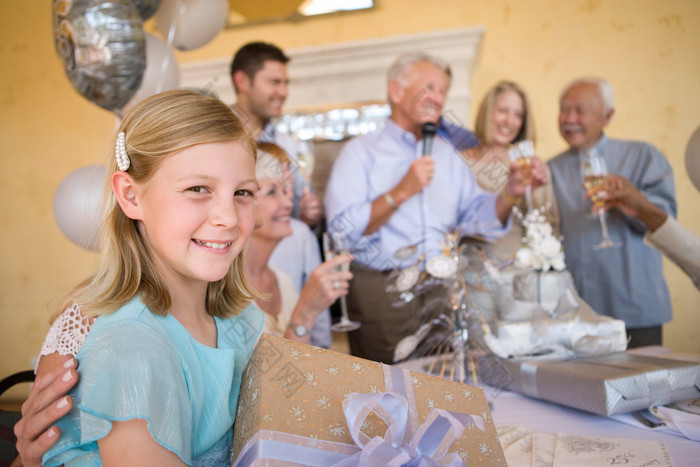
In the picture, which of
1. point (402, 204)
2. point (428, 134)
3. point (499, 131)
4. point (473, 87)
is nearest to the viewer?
point (428, 134)

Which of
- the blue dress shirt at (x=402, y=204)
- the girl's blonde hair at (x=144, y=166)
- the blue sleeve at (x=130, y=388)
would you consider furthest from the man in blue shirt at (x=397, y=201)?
the blue sleeve at (x=130, y=388)

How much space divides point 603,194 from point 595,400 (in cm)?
139

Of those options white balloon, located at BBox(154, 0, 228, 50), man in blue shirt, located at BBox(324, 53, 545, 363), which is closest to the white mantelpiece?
man in blue shirt, located at BBox(324, 53, 545, 363)

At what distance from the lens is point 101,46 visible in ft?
6.07

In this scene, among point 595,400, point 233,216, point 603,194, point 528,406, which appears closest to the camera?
point 233,216

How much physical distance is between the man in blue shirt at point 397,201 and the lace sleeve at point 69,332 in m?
1.70

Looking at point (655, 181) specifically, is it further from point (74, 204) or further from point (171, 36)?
point (74, 204)

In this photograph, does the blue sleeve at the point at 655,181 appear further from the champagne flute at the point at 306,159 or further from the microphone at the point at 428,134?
the champagne flute at the point at 306,159

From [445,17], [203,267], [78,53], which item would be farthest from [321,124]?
[203,267]

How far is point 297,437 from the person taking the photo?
26.3 inches

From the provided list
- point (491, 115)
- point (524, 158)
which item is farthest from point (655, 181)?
point (491, 115)

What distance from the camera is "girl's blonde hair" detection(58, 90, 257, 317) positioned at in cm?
78

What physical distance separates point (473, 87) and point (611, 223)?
1086 millimetres

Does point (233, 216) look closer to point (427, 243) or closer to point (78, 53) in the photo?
point (78, 53)
